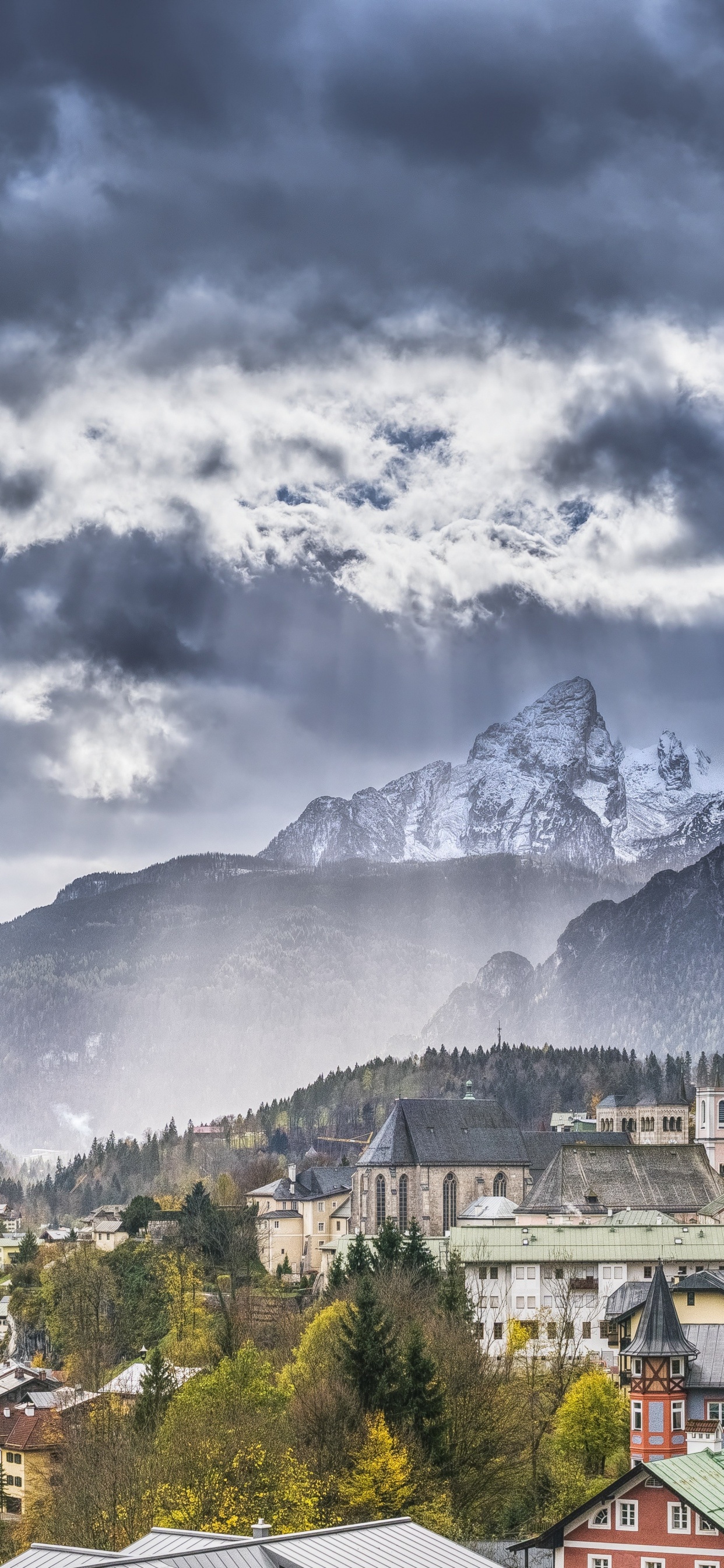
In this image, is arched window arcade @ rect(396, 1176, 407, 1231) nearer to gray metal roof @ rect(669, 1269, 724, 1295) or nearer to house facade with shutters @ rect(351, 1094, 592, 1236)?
house facade with shutters @ rect(351, 1094, 592, 1236)

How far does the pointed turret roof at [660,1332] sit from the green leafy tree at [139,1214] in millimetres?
94280

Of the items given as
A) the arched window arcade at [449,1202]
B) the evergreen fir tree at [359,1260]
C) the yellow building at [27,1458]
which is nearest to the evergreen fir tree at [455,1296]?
the evergreen fir tree at [359,1260]

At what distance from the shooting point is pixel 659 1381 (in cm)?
7300

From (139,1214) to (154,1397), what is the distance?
260 feet

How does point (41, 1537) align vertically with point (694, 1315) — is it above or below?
below

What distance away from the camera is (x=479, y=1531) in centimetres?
7219

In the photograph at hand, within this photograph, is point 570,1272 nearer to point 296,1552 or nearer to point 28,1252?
point 296,1552

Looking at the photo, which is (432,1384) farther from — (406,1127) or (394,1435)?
(406,1127)

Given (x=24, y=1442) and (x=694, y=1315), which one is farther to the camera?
(x=24, y=1442)

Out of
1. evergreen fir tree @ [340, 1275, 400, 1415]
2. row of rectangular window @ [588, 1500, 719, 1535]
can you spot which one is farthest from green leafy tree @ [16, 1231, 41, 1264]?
row of rectangular window @ [588, 1500, 719, 1535]

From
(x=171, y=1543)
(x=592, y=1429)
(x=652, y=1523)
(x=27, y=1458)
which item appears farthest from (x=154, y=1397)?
(x=171, y=1543)

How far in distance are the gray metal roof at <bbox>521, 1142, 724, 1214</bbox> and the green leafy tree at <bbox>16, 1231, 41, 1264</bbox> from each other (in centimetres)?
5276

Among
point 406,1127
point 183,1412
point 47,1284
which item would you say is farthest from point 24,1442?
point 406,1127

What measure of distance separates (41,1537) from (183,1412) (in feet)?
26.2
